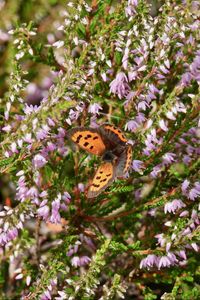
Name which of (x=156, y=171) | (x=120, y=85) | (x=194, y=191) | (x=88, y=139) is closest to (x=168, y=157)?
(x=156, y=171)

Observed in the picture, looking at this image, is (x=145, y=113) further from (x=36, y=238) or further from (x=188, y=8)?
(x=36, y=238)

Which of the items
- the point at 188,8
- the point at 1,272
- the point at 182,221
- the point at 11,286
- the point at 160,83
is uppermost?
the point at 188,8

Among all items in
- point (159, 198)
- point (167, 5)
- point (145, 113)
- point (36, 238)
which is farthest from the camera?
point (36, 238)

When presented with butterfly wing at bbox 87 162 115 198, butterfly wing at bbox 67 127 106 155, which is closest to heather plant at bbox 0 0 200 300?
butterfly wing at bbox 67 127 106 155

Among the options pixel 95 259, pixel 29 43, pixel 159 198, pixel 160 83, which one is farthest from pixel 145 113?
pixel 95 259

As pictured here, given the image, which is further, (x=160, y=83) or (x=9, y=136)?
(x=160, y=83)

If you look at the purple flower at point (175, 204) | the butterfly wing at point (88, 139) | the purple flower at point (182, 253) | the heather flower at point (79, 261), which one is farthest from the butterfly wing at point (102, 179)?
the heather flower at point (79, 261)

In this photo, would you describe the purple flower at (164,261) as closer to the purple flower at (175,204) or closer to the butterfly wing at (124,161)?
the purple flower at (175,204)
